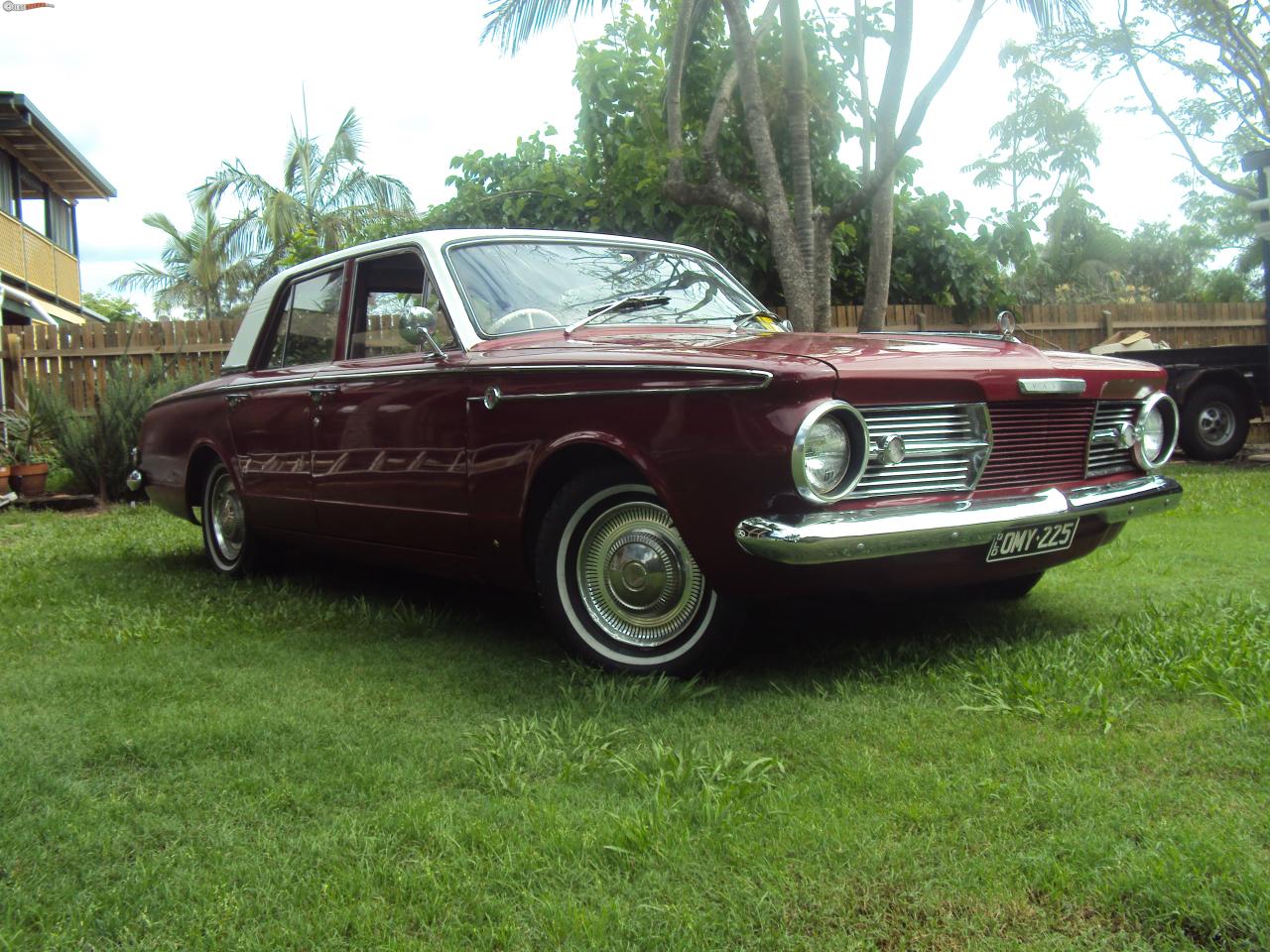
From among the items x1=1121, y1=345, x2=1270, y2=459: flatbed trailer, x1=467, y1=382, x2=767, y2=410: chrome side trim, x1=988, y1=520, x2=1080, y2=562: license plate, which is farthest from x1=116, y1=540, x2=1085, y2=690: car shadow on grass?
x1=1121, y1=345, x2=1270, y2=459: flatbed trailer

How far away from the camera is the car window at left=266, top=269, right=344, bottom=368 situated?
5.20 meters

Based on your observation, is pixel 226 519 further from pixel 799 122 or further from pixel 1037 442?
pixel 799 122

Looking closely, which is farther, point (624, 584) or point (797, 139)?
point (797, 139)

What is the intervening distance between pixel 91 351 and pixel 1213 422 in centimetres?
1111

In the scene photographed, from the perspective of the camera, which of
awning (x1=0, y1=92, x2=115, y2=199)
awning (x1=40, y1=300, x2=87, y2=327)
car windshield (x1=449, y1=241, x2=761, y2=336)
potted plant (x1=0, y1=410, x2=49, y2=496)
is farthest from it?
awning (x1=40, y1=300, x2=87, y2=327)

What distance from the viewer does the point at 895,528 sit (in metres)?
3.26

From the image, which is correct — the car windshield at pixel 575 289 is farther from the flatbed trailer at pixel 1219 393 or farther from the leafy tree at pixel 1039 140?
the leafy tree at pixel 1039 140

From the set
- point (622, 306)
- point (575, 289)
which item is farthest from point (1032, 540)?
point (575, 289)

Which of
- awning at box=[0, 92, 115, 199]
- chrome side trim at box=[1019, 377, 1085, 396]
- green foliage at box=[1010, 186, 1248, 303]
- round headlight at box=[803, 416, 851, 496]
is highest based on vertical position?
green foliage at box=[1010, 186, 1248, 303]

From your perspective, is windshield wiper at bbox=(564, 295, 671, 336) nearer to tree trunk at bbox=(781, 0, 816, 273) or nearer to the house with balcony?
tree trunk at bbox=(781, 0, 816, 273)

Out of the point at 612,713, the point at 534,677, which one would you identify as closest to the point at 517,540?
the point at 534,677

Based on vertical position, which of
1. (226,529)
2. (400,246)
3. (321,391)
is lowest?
(226,529)

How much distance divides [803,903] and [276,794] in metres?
1.29

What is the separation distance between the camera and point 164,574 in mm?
6184
